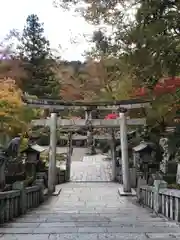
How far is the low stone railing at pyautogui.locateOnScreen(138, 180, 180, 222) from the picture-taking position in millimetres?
7113

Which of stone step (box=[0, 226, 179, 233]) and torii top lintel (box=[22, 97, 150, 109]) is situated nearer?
stone step (box=[0, 226, 179, 233])

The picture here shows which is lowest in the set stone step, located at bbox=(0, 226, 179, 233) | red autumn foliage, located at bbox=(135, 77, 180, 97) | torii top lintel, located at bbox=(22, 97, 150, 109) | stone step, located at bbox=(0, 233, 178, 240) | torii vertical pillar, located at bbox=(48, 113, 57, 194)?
stone step, located at bbox=(0, 226, 179, 233)

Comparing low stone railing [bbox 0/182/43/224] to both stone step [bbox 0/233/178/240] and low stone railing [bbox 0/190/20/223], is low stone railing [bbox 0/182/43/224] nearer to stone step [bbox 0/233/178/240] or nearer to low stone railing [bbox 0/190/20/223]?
low stone railing [bbox 0/190/20/223]

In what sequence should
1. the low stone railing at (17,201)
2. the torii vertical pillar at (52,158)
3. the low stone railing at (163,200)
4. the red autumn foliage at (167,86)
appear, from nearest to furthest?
the low stone railing at (163,200), the low stone railing at (17,201), the red autumn foliage at (167,86), the torii vertical pillar at (52,158)

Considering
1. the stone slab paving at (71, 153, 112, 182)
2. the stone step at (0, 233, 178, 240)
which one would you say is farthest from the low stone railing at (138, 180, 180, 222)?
the stone slab paving at (71, 153, 112, 182)

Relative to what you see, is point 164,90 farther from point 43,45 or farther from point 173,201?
point 43,45

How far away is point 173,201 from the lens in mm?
7344

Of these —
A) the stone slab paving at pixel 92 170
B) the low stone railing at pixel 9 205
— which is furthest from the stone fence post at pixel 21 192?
the stone slab paving at pixel 92 170

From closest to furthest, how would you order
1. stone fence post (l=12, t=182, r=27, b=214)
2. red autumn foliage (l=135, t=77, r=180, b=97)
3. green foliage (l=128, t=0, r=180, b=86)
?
green foliage (l=128, t=0, r=180, b=86) → stone fence post (l=12, t=182, r=27, b=214) → red autumn foliage (l=135, t=77, r=180, b=97)

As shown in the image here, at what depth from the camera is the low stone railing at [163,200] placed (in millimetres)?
7113

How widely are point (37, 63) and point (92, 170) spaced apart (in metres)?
15.9

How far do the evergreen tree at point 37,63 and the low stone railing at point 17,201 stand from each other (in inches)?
829

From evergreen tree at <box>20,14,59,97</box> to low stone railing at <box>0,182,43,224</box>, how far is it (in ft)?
69.1

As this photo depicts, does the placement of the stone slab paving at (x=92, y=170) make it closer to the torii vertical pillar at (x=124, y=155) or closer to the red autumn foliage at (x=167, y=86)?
the torii vertical pillar at (x=124, y=155)
